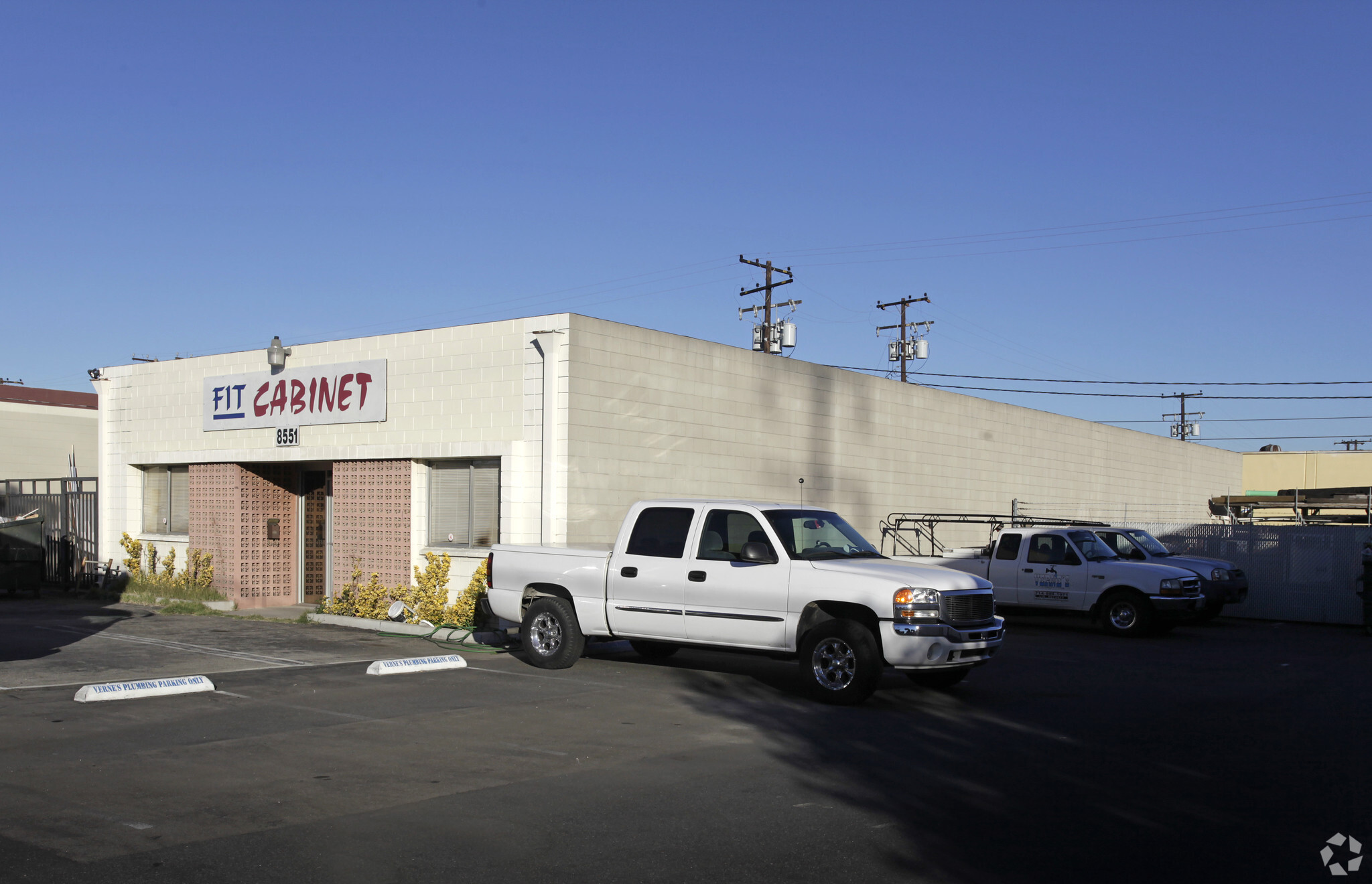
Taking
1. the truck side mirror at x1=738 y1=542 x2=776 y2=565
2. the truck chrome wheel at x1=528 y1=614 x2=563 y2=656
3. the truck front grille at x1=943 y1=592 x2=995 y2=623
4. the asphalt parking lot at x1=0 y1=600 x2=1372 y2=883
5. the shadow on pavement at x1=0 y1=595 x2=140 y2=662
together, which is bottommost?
the shadow on pavement at x1=0 y1=595 x2=140 y2=662

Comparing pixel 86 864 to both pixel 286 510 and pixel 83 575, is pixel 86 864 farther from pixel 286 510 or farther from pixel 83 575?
pixel 83 575

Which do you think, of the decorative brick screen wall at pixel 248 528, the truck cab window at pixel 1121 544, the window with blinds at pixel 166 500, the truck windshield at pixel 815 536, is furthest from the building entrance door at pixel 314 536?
the truck cab window at pixel 1121 544

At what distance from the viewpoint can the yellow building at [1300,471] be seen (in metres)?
54.4

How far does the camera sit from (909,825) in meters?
6.74

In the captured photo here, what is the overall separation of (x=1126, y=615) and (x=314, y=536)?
1497cm

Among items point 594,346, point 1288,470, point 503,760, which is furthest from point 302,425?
point 1288,470

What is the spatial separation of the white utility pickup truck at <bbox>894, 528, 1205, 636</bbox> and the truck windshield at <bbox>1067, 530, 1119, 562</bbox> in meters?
0.01

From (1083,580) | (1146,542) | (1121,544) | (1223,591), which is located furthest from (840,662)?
(1146,542)

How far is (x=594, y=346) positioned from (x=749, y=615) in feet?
22.1

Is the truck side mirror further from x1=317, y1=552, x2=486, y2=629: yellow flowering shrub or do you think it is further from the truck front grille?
x1=317, y1=552, x2=486, y2=629: yellow flowering shrub

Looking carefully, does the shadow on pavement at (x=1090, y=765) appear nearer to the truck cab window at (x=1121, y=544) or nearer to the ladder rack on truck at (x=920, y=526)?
the truck cab window at (x=1121, y=544)

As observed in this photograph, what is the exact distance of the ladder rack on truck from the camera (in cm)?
2489
